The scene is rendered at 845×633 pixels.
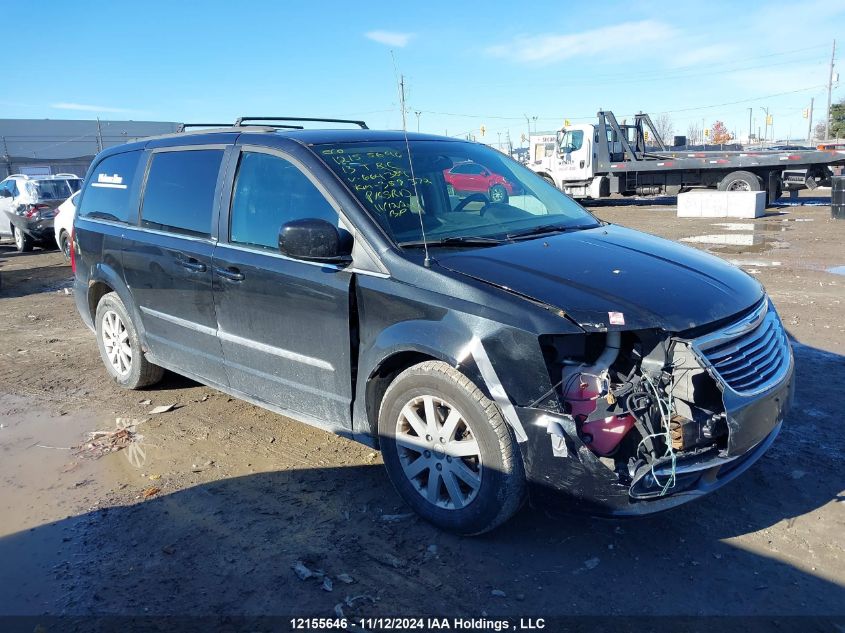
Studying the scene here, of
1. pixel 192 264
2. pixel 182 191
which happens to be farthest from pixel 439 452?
Answer: pixel 182 191

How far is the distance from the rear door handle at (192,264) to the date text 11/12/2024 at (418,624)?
2367mm

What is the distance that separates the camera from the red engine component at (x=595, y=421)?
2.96m

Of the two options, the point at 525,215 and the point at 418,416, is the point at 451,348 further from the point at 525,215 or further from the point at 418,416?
the point at 525,215

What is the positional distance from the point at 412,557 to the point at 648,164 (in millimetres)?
20740

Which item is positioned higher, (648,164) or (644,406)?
(648,164)

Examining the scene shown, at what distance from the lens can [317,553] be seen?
328cm

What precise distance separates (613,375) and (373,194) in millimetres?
1610

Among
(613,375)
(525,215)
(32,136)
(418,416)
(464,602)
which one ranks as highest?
(32,136)

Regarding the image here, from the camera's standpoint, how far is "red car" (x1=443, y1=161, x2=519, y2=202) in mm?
4305

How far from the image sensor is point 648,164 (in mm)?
21750

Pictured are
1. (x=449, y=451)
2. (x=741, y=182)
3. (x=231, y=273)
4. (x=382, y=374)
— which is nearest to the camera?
(x=449, y=451)

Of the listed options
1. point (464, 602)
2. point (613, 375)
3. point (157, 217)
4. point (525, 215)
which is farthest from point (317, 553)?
point (157, 217)

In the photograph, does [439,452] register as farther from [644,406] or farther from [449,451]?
[644,406]

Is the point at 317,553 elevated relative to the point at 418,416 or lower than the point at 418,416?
lower
